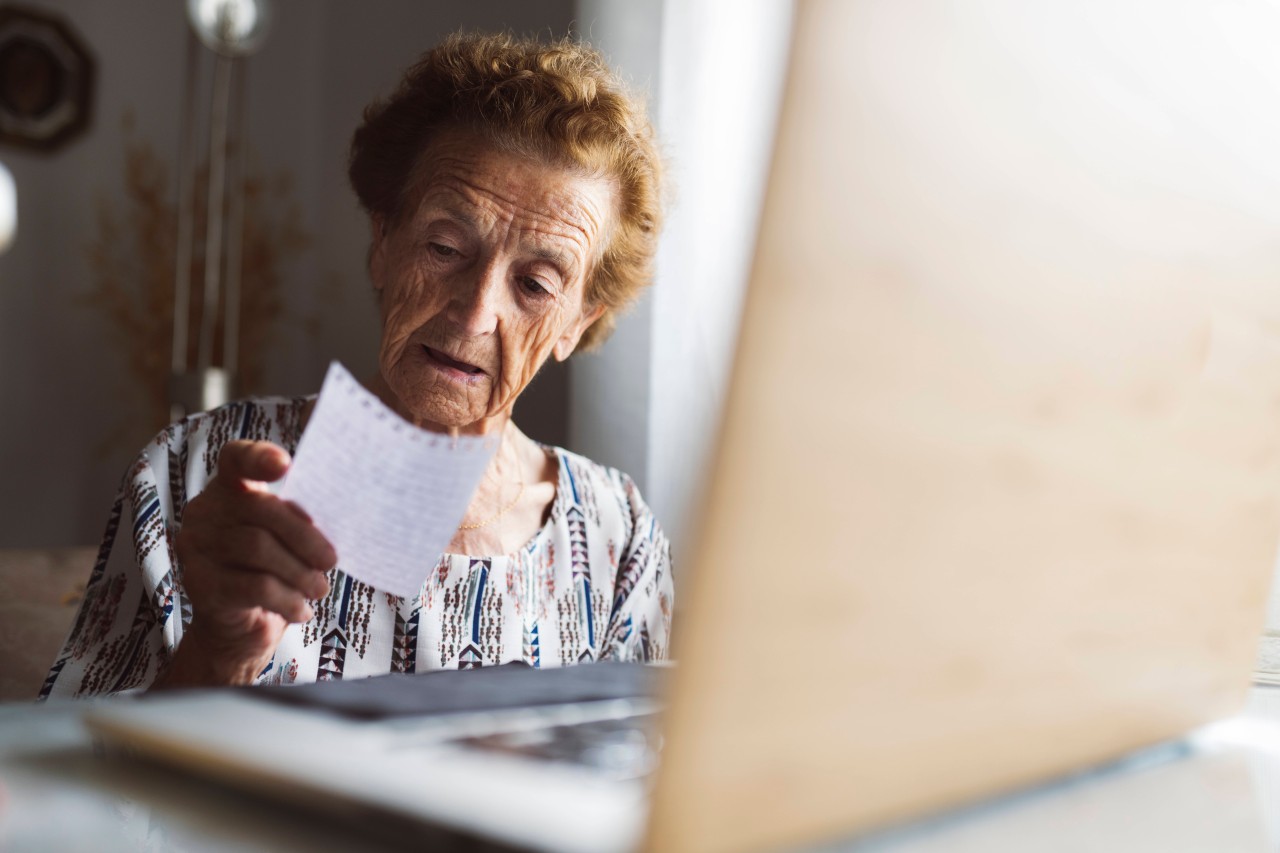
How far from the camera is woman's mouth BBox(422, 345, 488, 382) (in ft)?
4.16

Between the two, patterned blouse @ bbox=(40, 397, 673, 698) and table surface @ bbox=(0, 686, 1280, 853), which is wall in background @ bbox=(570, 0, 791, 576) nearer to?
patterned blouse @ bbox=(40, 397, 673, 698)

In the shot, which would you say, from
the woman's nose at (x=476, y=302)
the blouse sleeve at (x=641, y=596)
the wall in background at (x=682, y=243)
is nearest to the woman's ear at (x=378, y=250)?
the woman's nose at (x=476, y=302)

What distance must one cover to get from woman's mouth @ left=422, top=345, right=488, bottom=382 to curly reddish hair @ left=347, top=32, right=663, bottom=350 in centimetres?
25

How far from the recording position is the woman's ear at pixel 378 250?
1425 millimetres

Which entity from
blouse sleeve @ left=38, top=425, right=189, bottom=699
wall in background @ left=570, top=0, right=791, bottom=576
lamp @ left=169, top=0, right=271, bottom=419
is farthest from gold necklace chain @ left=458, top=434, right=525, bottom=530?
lamp @ left=169, top=0, right=271, bottom=419

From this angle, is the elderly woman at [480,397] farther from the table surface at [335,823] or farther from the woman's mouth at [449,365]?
the table surface at [335,823]

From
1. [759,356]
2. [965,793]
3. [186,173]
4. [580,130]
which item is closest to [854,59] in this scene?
[759,356]

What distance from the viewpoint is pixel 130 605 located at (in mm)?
1048

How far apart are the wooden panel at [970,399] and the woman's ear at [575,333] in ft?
3.64

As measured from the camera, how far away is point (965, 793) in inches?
13.5

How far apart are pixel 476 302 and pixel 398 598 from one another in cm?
35

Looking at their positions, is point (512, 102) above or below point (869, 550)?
above

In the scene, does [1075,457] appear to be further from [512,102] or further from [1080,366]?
[512,102]

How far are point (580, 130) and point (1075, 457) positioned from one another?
1.09 metres
